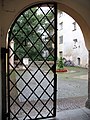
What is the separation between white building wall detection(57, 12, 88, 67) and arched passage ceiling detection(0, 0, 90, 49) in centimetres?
1037

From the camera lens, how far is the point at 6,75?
319 cm

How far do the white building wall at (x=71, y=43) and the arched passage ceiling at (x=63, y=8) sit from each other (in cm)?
1037

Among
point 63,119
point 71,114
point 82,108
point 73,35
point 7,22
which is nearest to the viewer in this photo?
point 7,22

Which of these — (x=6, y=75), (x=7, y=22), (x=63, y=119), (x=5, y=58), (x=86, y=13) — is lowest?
(x=63, y=119)

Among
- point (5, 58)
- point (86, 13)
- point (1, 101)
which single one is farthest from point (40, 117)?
point (86, 13)

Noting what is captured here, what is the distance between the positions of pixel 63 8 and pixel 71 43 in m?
12.9

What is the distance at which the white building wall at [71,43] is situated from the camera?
14196 millimetres

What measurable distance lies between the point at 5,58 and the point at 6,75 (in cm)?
31

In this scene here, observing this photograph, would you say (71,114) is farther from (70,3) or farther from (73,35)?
(73,35)

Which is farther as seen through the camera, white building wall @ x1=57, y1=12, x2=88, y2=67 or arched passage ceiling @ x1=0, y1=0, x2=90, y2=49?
white building wall @ x1=57, y1=12, x2=88, y2=67

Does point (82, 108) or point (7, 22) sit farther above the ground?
point (7, 22)

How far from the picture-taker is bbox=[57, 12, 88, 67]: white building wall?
46.6ft

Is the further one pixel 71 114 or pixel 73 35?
pixel 73 35

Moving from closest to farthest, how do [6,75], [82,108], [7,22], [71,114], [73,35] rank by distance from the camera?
[7,22] → [6,75] → [71,114] → [82,108] → [73,35]
